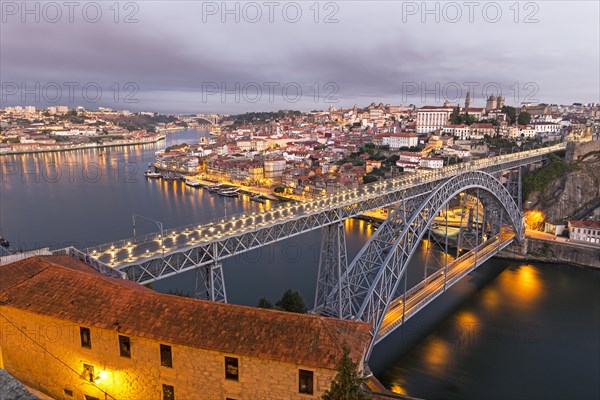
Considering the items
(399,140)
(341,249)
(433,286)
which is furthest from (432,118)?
(341,249)

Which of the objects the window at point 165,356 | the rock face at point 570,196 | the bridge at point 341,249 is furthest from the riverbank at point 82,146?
the window at point 165,356

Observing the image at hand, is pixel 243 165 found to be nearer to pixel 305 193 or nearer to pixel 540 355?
pixel 305 193

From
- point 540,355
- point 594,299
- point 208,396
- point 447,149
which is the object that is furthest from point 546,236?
point 208,396

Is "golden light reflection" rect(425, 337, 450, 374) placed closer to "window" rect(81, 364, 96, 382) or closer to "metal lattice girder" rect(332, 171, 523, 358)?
"metal lattice girder" rect(332, 171, 523, 358)

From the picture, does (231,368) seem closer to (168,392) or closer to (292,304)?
(168,392)

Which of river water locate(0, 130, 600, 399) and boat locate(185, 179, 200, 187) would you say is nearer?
river water locate(0, 130, 600, 399)

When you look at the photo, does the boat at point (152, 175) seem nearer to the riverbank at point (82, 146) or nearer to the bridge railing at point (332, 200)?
the bridge railing at point (332, 200)

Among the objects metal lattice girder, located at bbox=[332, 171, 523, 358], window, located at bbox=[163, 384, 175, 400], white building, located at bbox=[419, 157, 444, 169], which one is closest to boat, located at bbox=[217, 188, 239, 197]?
white building, located at bbox=[419, 157, 444, 169]
